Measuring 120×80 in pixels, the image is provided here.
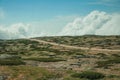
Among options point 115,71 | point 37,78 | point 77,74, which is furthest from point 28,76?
point 115,71

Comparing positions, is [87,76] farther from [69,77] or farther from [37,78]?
[37,78]

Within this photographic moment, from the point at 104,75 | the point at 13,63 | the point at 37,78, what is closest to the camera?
the point at 37,78

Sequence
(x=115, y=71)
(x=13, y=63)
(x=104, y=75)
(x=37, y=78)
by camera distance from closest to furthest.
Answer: (x=37, y=78), (x=104, y=75), (x=115, y=71), (x=13, y=63)

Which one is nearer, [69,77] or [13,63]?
[69,77]

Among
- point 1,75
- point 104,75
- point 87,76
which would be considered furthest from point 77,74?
point 1,75

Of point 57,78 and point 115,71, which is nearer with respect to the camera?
point 57,78

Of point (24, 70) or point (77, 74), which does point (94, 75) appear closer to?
point (77, 74)

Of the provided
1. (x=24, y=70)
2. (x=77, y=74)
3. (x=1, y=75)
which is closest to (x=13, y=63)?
(x=24, y=70)

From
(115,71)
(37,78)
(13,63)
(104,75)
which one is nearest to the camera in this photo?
(37,78)
